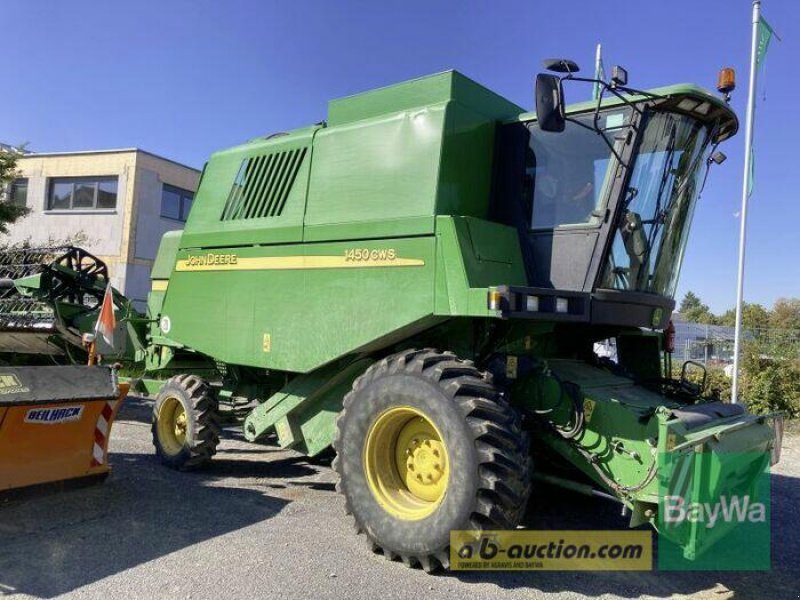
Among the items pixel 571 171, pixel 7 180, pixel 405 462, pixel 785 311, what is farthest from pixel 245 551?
pixel 785 311

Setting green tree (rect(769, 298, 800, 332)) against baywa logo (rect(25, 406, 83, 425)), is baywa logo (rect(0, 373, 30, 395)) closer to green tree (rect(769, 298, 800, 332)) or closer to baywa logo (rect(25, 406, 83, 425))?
baywa logo (rect(25, 406, 83, 425))

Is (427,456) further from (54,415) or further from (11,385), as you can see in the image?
(11,385)

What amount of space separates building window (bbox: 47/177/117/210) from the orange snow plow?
16885 millimetres

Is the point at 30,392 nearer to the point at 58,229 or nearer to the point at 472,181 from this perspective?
the point at 472,181

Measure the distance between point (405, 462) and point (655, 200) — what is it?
267 cm

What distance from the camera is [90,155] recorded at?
2100cm

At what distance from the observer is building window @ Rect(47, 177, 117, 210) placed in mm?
20859

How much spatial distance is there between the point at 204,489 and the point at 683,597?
13.5ft

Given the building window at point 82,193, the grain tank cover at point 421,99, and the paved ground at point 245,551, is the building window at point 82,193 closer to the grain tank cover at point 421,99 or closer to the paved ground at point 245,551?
the paved ground at point 245,551

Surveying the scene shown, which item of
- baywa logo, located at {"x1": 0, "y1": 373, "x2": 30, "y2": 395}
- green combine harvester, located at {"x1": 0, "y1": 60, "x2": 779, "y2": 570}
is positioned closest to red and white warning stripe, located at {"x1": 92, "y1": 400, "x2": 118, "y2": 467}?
baywa logo, located at {"x1": 0, "y1": 373, "x2": 30, "y2": 395}

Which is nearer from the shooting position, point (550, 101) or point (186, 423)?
point (550, 101)

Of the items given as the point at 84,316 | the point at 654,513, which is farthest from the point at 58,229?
the point at 654,513

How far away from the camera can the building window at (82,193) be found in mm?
20859

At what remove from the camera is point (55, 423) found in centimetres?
524
